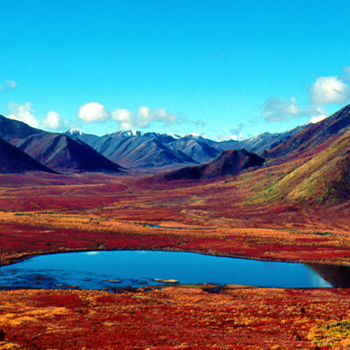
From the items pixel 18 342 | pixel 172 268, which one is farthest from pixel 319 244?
pixel 18 342

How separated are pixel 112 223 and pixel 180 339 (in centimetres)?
8529

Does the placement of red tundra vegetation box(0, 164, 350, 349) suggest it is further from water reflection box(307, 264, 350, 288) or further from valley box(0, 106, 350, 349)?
water reflection box(307, 264, 350, 288)

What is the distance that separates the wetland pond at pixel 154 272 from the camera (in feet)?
174

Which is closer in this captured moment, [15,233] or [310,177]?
[15,233]

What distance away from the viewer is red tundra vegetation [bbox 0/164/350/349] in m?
27.5

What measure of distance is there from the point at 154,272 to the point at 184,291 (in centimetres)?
1240

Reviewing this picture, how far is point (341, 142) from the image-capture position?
15575 cm

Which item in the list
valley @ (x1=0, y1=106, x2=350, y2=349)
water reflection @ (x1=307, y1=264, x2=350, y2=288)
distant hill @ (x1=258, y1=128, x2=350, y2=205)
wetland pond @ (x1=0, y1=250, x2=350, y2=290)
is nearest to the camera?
valley @ (x1=0, y1=106, x2=350, y2=349)

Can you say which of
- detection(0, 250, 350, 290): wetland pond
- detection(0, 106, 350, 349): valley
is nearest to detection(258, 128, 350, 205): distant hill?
detection(0, 106, 350, 349): valley

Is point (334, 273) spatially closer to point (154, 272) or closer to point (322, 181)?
point (154, 272)

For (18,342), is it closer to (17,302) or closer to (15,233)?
(17,302)

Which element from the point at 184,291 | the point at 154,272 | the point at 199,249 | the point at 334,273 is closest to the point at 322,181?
the point at 199,249

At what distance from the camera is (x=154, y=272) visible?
60.0m

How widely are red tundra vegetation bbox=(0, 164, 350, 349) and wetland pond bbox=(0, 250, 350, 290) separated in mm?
4176
